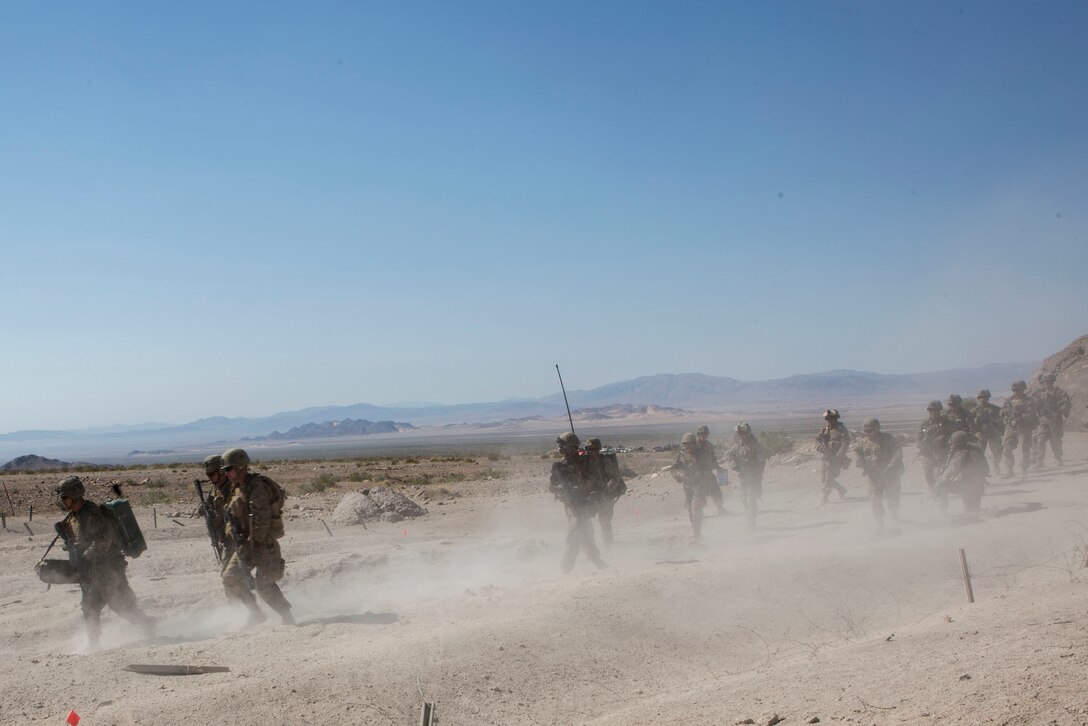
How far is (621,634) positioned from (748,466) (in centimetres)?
908

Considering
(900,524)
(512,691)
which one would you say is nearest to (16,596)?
(512,691)

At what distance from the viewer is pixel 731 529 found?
15.9 metres

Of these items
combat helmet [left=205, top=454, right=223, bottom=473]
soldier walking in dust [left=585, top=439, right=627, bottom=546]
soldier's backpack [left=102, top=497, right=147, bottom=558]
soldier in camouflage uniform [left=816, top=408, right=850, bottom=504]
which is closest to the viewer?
soldier's backpack [left=102, top=497, right=147, bottom=558]

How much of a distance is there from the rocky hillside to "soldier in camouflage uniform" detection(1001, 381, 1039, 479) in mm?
7132

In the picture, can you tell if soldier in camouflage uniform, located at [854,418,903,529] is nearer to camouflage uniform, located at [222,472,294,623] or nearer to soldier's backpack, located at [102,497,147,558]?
camouflage uniform, located at [222,472,294,623]

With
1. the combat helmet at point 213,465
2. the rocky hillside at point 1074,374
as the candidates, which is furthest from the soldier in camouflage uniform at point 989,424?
the combat helmet at point 213,465

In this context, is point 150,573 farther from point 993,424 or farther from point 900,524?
point 993,424

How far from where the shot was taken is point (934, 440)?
15211 mm

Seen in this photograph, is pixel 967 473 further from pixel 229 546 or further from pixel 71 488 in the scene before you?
pixel 71 488

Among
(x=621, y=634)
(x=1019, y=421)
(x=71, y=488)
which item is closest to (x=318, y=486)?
(x=71, y=488)

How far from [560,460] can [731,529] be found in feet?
18.3

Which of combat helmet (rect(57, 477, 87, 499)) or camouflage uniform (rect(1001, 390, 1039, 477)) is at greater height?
combat helmet (rect(57, 477, 87, 499))

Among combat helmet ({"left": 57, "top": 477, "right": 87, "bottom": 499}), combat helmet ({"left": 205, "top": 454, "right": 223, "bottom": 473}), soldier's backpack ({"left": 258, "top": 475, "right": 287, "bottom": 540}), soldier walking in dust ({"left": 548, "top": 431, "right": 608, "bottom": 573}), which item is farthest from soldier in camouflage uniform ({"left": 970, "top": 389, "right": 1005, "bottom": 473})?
combat helmet ({"left": 57, "top": 477, "right": 87, "bottom": 499})

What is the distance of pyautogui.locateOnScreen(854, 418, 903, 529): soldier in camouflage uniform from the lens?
13.6m
